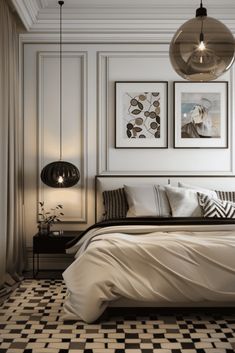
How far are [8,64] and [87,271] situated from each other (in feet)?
7.17

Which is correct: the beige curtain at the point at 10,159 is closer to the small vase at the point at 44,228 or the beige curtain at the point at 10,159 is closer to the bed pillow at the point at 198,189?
the small vase at the point at 44,228

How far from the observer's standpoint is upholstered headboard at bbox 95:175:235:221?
16.4 ft

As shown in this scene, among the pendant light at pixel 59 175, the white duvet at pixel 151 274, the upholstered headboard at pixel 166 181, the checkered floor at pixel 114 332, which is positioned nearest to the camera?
the checkered floor at pixel 114 332

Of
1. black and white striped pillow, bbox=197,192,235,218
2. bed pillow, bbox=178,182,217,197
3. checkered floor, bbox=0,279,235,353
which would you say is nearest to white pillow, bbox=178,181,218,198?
bed pillow, bbox=178,182,217,197

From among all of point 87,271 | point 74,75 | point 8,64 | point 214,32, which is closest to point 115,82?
point 74,75

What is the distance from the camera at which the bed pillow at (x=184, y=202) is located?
448 cm

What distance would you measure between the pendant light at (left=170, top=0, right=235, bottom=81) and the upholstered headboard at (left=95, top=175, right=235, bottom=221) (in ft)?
8.79

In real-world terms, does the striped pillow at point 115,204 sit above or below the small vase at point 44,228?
above

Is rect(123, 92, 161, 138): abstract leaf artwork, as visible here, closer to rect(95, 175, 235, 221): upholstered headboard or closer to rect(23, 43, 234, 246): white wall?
rect(23, 43, 234, 246): white wall

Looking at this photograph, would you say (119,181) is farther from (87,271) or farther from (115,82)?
(87,271)

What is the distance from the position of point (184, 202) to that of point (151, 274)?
147 cm

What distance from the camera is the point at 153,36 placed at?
16.5 ft

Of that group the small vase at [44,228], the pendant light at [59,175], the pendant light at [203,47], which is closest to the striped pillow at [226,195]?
the pendant light at [59,175]

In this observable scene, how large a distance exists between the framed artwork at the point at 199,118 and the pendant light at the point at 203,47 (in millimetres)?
2698
